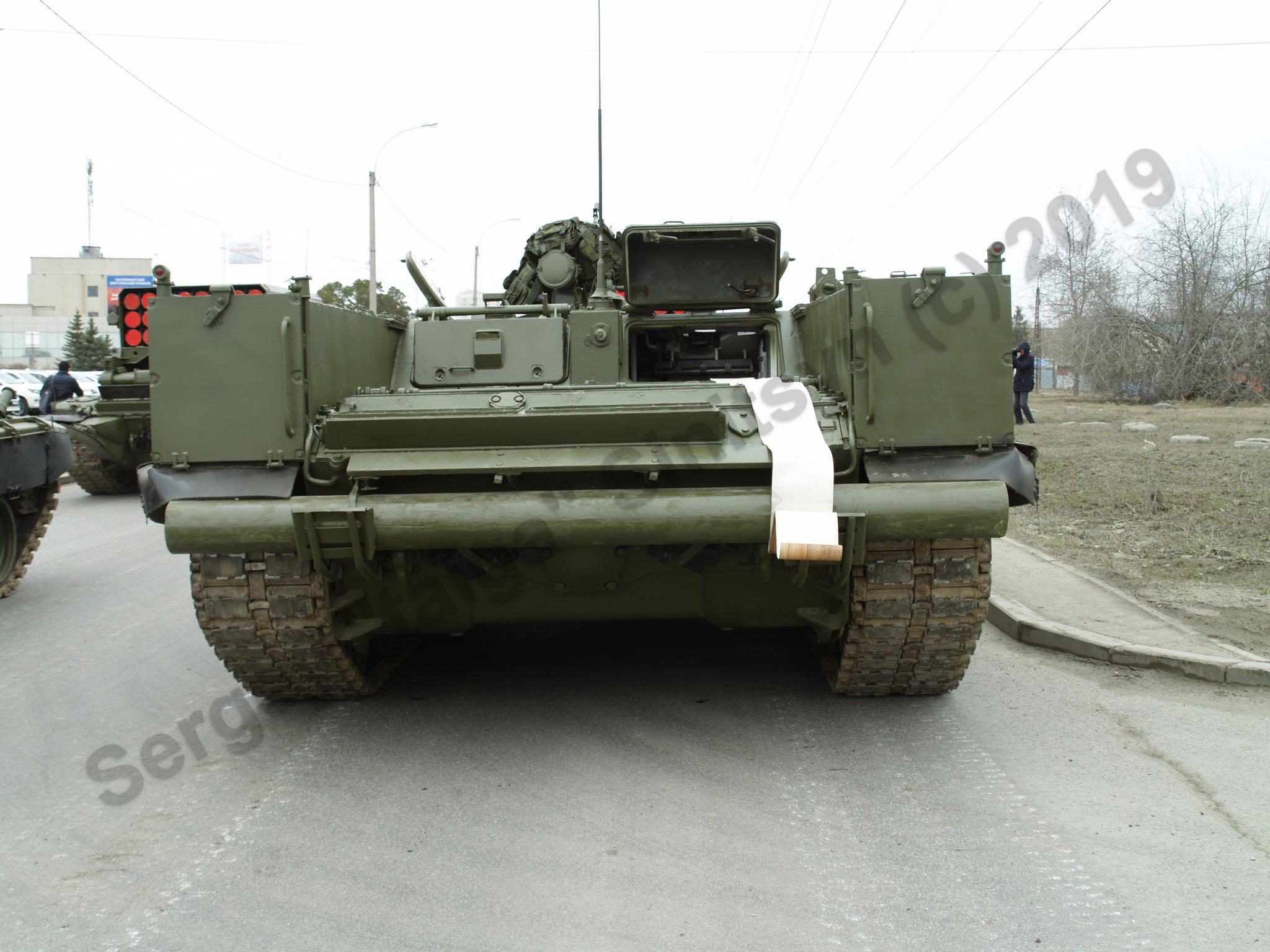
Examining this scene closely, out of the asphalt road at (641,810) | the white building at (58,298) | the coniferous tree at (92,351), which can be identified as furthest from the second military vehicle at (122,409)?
the white building at (58,298)

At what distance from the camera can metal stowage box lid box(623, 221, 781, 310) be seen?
20.7 feet

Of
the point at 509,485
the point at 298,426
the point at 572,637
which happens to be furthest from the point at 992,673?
the point at 298,426

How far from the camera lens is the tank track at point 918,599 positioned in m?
4.48

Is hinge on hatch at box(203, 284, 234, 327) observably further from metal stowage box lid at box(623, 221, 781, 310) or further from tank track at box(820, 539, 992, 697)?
tank track at box(820, 539, 992, 697)

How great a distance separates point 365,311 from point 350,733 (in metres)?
2.07

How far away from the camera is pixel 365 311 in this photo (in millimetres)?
5625

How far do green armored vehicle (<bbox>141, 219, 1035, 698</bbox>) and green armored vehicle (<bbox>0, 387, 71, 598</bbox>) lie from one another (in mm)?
4309

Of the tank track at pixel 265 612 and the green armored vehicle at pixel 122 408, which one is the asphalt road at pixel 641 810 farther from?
the green armored vehicle at pixel 122 408

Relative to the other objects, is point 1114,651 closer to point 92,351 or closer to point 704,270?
point 704,270

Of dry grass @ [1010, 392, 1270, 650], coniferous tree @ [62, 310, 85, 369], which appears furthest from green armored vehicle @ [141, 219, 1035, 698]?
coniferous tree @ [62, 310, 85, 369]

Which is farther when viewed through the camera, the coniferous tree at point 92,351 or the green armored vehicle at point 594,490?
the coniferous tree at point 92,351

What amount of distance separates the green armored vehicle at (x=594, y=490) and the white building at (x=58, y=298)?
3009 inches

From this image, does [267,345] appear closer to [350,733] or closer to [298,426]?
[298,426]

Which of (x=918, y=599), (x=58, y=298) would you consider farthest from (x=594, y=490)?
(x=58, y=298)
